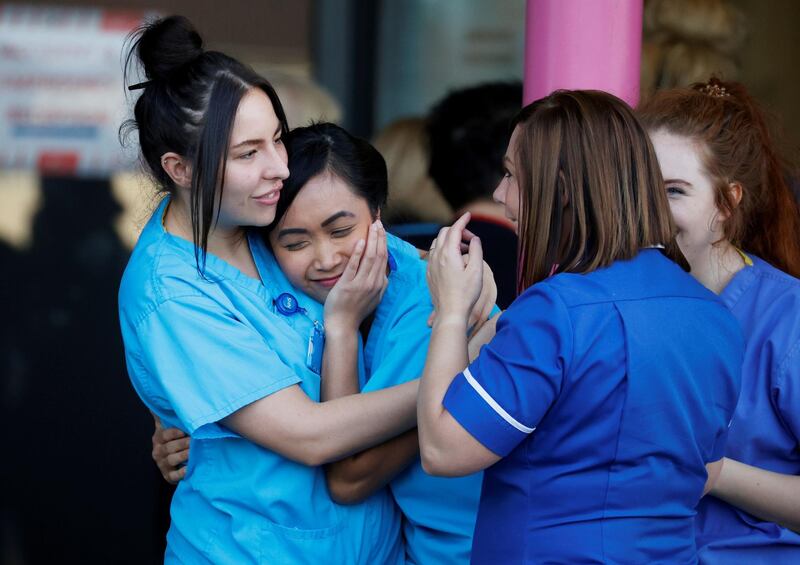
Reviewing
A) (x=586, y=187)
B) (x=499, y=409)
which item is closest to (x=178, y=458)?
(x=499, y=409)

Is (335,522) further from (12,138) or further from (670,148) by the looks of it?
(12,138)

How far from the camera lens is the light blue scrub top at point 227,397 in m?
1.81

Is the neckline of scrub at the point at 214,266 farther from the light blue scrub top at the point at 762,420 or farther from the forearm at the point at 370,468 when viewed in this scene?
the light blue scrub top at the point at 762,420

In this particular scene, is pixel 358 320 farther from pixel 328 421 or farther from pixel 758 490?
pixel 758 490

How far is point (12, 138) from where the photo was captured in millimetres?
3764

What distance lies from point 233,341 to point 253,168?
0.95 feet

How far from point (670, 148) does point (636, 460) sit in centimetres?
65

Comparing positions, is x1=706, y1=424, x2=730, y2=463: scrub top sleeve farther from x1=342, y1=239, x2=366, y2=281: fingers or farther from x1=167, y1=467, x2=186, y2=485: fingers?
x1=167, y1=467, x2=186, y2=485: fingers

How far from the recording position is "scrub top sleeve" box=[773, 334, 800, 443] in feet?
6.17

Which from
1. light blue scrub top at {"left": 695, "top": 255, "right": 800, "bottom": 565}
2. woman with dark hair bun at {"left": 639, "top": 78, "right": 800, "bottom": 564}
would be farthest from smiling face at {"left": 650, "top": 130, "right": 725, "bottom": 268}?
light blue scrub top at {"left": 695, "top": 255, "right": 800, "bottom": 565}

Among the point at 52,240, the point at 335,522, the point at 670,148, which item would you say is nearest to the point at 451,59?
the point at 52,240

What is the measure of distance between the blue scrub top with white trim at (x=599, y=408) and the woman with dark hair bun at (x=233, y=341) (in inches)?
10.4

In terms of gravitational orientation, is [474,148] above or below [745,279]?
above

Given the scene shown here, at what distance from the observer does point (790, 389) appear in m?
1.89
